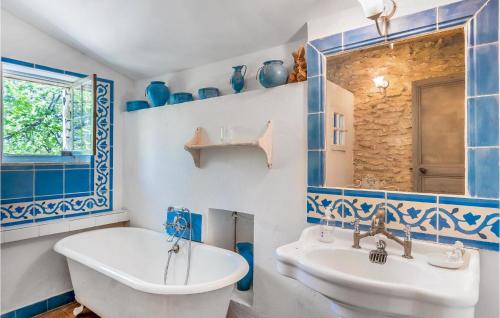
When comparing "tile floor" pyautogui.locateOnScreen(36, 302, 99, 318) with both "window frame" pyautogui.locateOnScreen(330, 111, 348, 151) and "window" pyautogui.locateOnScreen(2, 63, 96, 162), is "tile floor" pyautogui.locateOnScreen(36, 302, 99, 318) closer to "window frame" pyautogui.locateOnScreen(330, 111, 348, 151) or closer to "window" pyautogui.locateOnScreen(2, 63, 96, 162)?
"window" pyautogui.locateOnScreen(2, 63, 96, 162)

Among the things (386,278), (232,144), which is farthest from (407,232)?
(232,144)

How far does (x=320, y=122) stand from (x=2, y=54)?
8.32 feet

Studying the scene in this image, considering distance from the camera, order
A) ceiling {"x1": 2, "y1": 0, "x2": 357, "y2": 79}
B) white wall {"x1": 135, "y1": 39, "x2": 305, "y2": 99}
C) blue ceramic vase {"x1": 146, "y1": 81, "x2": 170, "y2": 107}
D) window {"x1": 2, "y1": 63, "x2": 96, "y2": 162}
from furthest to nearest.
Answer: blue ceramic vase {"x1": 146, "y1": 81, "x2": 170, "y2": 107}, window {"x1": 2, "y1": 63, "x2": 96, "y2": 162}, white wall {"x1": 135, "y1": 39, "x2": 305, "y2": 99}, ceiling {"x1": 2, "y1": 0, "x2": 357, "y2": 79}

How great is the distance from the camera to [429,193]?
143 cm

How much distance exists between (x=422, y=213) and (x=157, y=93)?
2.34 metres

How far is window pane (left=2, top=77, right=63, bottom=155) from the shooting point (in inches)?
96.3

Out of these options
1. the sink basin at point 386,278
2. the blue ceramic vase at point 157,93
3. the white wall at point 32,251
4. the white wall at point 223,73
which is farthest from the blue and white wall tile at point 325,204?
the white wall at point 32,251

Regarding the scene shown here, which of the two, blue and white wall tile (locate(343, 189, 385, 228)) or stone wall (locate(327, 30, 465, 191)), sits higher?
stone wall (locate(327, 30, 465, 191))

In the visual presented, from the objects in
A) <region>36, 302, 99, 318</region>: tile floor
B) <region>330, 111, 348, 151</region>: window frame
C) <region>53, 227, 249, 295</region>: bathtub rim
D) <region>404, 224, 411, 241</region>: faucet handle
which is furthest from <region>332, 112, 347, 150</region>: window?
<region>36, 302, 99, 318</region>: tile floor

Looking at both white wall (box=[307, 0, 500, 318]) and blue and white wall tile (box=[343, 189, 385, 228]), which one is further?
blue and white wall tile (box=[343, 189, 385, 228])

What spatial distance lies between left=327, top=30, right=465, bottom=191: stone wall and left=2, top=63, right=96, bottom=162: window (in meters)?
2.01

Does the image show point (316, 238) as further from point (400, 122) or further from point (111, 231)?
point (111, 231)

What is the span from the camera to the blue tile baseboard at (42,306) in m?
2.34

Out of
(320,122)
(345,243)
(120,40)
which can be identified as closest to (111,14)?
(120,40)
